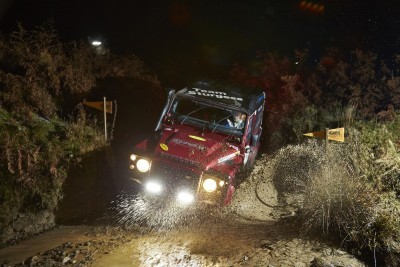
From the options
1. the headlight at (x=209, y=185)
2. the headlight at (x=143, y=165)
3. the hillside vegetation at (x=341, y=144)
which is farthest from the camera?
the headlight at (x=143, y=165)

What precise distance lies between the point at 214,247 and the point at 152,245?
91 centimetres

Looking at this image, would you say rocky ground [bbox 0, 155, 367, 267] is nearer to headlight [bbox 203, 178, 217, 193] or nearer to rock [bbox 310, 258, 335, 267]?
rock [bbox 310, 258, 335, 267]

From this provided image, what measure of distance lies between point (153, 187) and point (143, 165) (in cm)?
42

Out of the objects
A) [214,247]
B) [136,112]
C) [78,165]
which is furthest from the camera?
[136,112]

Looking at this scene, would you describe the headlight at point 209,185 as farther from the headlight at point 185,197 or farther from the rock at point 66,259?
the rock at point 66,259

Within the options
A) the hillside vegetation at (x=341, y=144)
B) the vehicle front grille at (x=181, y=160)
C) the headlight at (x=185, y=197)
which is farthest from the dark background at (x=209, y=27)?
the headlight at (x=185, y=197)

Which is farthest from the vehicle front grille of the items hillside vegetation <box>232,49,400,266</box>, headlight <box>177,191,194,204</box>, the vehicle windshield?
hillside vegetation <box>232,49,400,266</box>

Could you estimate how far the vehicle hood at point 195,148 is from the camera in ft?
19.2

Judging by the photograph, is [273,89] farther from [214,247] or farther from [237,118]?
[214,247]

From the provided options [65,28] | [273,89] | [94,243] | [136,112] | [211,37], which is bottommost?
[94,243]

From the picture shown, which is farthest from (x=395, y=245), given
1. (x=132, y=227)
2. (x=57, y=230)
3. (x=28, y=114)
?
(x=28, y=114)

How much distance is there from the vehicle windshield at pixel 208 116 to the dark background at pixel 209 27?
19.6ft

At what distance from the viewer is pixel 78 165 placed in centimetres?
713

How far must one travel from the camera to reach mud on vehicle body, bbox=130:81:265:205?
5.55 metres
